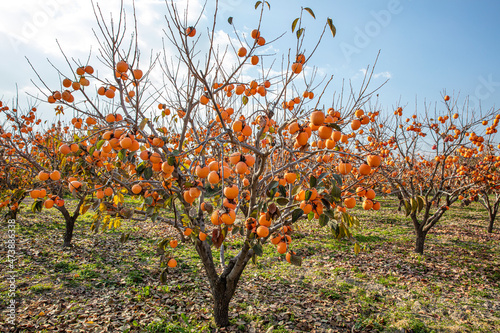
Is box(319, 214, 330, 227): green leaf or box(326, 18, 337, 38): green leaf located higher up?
box(326, 18, 337, 38): green leaf

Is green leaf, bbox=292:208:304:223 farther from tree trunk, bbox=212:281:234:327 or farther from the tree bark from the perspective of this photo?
the tree bark

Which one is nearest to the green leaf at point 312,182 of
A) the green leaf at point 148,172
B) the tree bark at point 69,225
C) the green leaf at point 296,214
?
the green leaf at point 296,214

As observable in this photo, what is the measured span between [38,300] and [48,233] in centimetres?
366

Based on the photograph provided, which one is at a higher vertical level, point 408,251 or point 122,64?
point 122,64

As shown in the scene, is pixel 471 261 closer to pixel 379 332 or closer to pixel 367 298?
pixel 367 298

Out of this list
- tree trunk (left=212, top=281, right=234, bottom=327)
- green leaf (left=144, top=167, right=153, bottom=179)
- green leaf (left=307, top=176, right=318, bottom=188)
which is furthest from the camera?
tree trunk (left=212, top=281, right=234, bottom=327)

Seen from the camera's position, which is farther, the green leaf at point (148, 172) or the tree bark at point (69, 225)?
the tree bark at point (69, 225)

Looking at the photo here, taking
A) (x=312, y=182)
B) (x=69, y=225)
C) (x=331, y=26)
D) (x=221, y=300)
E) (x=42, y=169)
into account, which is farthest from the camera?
(x=69, y=225)

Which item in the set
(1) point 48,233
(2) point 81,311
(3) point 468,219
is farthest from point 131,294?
(3) point 468,219

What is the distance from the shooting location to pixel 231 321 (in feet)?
9.82

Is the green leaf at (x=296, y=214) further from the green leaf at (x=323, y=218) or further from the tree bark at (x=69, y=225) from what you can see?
the tree bark at (x=69, y=225)

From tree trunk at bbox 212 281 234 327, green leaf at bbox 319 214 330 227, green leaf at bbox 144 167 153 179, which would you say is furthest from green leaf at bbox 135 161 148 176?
tree trunk at bbox 212 281 234 327

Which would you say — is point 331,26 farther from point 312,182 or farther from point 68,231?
point 68,231

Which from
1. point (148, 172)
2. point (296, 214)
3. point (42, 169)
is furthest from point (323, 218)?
point (42, 169)
